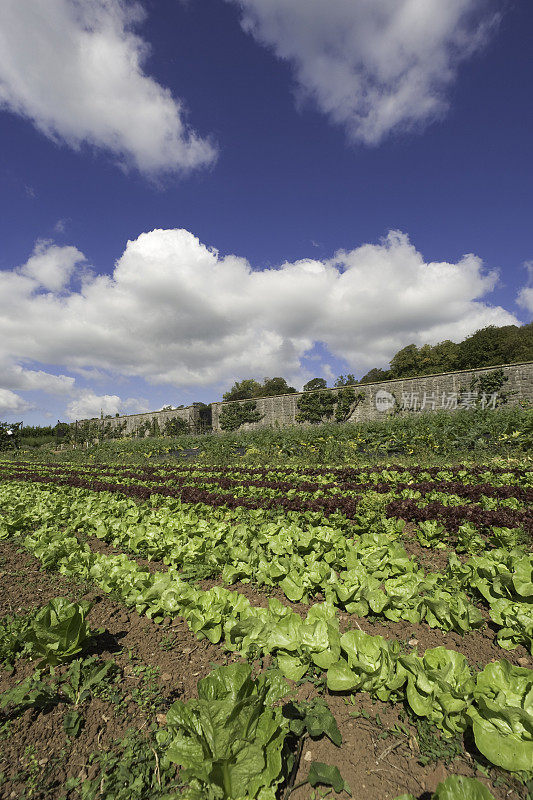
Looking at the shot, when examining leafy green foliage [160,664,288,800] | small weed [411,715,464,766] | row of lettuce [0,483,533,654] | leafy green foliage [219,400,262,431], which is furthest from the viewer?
leafy green foliage [219,400,262,431]

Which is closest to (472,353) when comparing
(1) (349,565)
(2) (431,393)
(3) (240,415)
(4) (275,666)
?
(2) (431,393)

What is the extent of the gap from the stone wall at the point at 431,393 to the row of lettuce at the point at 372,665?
19263 millimetres

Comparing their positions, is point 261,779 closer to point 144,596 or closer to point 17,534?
point 144,596

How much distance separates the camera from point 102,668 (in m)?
2.22

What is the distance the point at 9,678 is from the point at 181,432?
2928 cm

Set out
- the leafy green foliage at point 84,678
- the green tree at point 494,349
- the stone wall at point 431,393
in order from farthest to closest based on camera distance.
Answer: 1. the green tree at point 494,349
2. the stone wall at point 431,393
3. the leafy green foliage at point 84,678

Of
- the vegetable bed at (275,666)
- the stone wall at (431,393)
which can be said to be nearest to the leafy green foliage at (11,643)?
the vegetable bed at (275,666)

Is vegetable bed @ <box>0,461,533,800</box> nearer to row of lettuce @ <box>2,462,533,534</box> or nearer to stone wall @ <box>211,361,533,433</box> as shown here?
row of lettuce @ <box>2,462,533,534</box>

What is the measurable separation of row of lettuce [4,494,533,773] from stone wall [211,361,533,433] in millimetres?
19263

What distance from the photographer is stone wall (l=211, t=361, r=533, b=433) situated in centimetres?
1756

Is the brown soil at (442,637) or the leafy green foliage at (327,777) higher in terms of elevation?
the leafy green foliage at (327,777)

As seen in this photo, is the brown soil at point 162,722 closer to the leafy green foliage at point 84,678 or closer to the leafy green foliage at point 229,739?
the leafy green foliage at point 84,678

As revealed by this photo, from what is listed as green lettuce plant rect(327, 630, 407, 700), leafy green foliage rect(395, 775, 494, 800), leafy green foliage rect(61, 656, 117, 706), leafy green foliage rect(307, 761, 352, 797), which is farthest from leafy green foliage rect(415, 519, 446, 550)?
leafy green foliage rect(61, 656, 117, 706)

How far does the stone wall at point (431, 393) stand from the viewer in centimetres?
1756
